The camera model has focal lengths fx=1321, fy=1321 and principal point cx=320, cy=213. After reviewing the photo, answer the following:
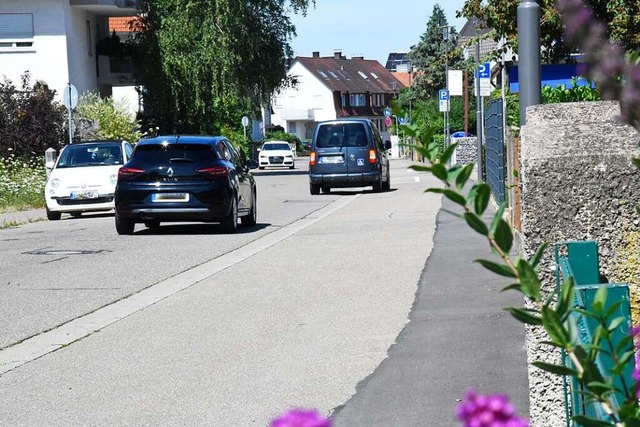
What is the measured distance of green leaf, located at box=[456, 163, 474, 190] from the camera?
1.83 meters

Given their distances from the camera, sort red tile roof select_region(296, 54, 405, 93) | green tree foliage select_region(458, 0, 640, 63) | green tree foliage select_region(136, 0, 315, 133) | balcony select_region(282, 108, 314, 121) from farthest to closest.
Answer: red tile roof select_region(296, 54, 405, 93) < balcony select_region(282, 108, 314, 121) < green tree foliage select_region(136, 0, 315, 133) < green tree foliage select_region(458, 0, 640, 63)

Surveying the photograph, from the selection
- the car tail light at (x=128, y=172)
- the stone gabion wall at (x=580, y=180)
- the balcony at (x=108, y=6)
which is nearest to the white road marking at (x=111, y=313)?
the car tail light at (x=128, y=172)

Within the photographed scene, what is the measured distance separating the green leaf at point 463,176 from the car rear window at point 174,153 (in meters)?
18.8

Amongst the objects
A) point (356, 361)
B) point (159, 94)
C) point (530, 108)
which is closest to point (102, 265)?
point (356, 361)

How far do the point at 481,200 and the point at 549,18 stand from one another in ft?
61.5

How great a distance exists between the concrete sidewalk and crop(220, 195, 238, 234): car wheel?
28.1 ft

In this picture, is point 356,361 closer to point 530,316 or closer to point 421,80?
point 530,316

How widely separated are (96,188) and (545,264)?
2150 centimetres

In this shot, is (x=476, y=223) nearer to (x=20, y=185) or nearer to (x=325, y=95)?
(x=20, y=185)

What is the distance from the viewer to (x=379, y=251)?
1614 cm

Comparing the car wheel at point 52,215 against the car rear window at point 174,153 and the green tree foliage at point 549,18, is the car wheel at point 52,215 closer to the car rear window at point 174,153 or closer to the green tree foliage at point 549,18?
the car rear window at point 174,153

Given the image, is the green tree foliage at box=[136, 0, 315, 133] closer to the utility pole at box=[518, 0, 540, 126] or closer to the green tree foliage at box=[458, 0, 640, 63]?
the green tree foliage at box=[458, 0, 640, 63]

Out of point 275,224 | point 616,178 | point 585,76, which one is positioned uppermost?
point 585,76

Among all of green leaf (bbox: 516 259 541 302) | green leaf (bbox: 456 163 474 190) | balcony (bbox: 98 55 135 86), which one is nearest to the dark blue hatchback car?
green leaf (bbox: 456 163 474 190)
